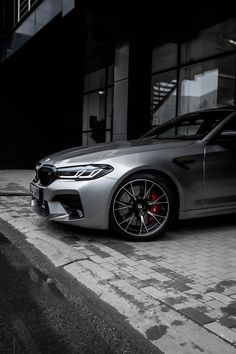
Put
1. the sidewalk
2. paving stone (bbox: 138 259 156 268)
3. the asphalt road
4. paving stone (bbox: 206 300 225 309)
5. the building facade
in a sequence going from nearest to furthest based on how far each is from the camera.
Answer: the asphalt road, the sidewalk, paving stone (bbox: 206 300 225 309), paving stone (bbox: 138 259 156 268), the building facade

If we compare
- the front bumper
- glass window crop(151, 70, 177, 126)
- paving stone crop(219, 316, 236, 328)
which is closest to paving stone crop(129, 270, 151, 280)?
paving stone crop(219, 316, 236, 328)

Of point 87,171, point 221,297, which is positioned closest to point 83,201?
point 87,171

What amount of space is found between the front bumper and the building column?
6.79 m

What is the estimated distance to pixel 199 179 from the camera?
5262 mm

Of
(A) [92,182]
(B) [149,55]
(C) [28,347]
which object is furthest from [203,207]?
(B) [149,55]

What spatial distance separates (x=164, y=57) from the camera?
1234 cm

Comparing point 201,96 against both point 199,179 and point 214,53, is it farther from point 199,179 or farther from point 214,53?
point 199,179

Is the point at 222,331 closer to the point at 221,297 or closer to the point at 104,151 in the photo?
the point at 221,297

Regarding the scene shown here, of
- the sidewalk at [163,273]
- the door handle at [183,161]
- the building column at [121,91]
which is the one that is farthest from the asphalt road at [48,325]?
the building column at [121,91]

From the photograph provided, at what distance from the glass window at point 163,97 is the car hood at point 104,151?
6.58 metres

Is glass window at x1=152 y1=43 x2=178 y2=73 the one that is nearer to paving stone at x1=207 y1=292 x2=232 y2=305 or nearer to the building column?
the building column

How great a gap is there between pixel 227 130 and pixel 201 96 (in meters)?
5.75

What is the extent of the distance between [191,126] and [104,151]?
194 cm

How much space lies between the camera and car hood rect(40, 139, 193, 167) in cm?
507
